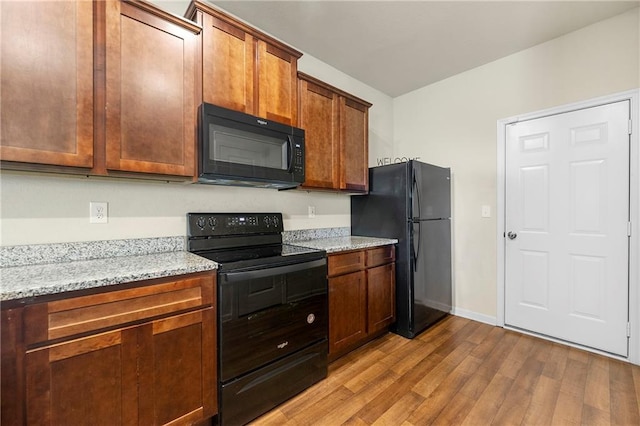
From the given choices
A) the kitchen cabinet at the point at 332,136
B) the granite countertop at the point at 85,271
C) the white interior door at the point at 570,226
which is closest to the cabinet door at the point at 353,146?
the kitchen cabinet at the point at 332,136

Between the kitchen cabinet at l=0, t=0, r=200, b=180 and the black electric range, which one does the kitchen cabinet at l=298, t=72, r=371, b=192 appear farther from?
the kitchen cabinet at l=0, t=0, r=200, b=180

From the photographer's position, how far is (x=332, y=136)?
251 cm

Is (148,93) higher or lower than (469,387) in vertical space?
higher

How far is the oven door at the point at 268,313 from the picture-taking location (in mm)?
1485

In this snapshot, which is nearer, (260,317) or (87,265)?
(87,265)

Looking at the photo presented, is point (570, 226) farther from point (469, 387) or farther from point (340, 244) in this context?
point (340, 244)

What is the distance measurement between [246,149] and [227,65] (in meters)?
0.55

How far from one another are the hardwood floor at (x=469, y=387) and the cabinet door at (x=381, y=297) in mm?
207

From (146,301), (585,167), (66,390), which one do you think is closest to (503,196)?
(585,167)

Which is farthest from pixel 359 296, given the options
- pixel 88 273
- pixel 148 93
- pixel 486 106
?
pixel 486 106

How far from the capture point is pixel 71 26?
1.28 metres

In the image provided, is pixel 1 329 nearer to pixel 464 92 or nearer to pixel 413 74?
pixel 413 74

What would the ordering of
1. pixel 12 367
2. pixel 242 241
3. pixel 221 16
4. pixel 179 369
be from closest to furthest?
pixel 12 367 < pixel 179 369 < pixel 221 16 < pixel 242 241

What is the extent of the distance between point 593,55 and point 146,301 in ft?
12.4
